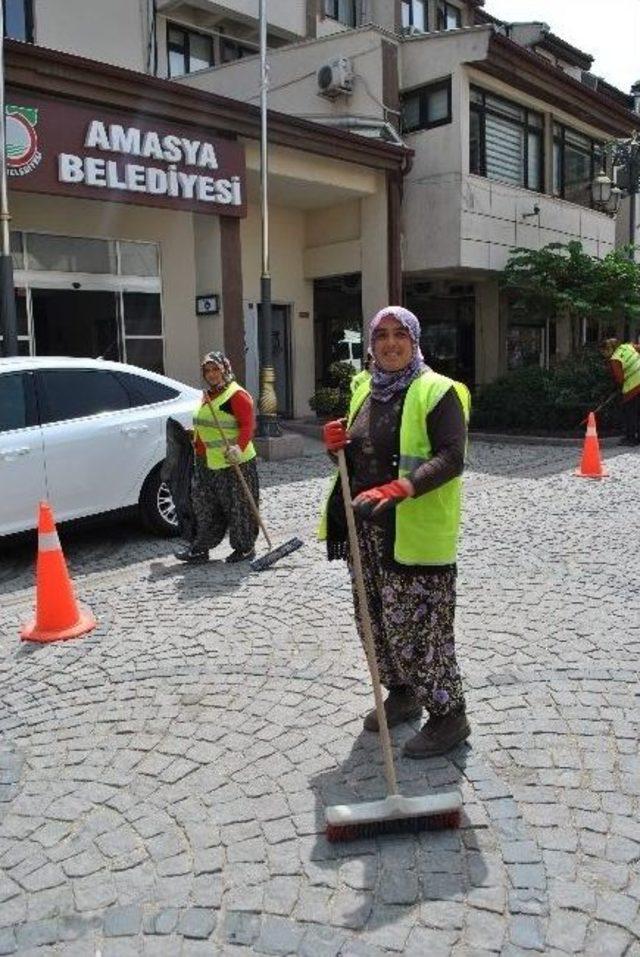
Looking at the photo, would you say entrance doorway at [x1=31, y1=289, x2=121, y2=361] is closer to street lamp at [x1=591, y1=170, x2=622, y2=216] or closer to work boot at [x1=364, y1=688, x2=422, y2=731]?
work boot at [x1=364, y1=688, x2=422, y2=731]

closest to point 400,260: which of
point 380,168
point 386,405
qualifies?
point 380,168

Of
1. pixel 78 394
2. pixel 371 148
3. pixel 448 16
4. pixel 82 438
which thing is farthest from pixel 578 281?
pixel 82 438

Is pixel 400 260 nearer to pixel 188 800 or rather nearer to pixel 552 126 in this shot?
pixel 552 126

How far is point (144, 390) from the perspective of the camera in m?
7.47

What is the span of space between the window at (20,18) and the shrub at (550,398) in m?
10.6

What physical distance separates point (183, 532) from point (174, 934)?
4630 mm

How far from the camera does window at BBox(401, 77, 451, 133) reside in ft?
52.6

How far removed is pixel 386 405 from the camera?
3.34m

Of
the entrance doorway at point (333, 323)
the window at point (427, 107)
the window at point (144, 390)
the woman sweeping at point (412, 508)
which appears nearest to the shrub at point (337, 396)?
the entrance doorway at point (333, 323)

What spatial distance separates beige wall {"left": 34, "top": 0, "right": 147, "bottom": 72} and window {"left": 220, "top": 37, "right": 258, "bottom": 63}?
7.77ft

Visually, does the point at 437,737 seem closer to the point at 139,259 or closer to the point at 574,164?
the point at 139,259

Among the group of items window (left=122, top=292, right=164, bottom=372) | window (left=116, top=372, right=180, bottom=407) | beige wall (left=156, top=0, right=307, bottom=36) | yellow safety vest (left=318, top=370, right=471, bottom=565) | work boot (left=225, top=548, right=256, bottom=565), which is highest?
beige wall (left=156, top=0, right=307, bottom=36)

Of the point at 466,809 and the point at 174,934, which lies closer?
the point at 174,934

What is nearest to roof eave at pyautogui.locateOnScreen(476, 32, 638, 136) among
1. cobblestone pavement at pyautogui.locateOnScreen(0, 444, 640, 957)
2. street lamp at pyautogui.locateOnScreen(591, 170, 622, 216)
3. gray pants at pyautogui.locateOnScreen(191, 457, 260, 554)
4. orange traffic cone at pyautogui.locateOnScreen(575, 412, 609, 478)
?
street lamp at pyautogui.locateOnScreen(591, 170, 622, 216)
